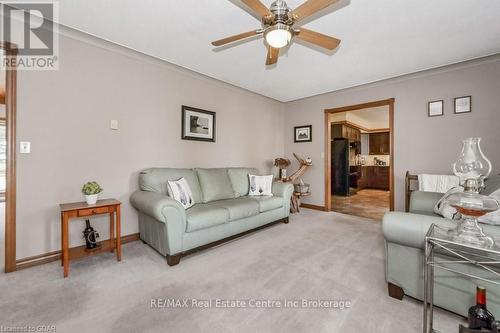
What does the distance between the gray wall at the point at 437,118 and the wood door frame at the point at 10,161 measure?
475 cm

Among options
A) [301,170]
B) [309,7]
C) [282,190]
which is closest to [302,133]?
[301,170]

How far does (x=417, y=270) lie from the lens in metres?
1.53

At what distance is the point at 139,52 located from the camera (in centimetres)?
287

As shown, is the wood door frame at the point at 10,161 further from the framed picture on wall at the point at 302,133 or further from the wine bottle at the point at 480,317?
the framed picture on wall at the point at 302,133

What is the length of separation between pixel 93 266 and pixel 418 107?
16.3 feet

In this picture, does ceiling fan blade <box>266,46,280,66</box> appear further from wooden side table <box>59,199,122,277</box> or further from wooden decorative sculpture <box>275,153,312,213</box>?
wooden decorative sculpture <box>275,153,312,213</box>

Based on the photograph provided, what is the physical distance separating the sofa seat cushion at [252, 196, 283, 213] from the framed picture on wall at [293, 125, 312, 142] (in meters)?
1.99

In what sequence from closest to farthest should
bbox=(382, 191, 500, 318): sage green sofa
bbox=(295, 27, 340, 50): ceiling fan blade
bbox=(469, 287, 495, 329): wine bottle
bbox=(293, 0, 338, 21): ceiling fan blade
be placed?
bbox=(469, 287, 495, 329): wine bottle
bbox=(382, 191, 500, 318): sage green sofa
bbox=(293, 0, 338, 21): ceiling fan blade
bbox=(295, 27, 340, 50): ceiling fan blade

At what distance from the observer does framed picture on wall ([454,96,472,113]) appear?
123 inches

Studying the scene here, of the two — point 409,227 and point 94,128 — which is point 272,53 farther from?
point 94,128

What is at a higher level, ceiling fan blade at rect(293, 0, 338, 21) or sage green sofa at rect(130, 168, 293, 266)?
ceiling fan blade at rect(293, 0, 338, 21)

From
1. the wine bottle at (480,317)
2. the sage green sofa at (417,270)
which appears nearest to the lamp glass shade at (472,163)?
the sage green sofa at (417,270)

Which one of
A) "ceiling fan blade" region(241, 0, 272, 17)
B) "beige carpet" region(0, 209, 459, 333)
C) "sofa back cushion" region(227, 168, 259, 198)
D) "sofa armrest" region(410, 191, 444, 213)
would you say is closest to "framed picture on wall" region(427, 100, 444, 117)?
"sofa armrest" region(410, 191, 444, 213)

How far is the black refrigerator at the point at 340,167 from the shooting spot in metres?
6.48
